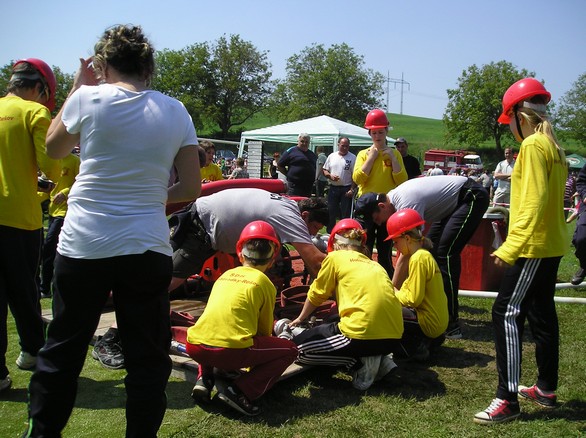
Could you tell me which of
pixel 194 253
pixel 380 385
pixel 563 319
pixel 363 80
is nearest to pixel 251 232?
pixel 194 253

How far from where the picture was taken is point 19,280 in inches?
142

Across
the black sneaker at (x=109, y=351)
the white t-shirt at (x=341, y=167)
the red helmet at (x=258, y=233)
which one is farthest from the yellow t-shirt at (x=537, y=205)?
the white t-shirt at (x=341, y=167)

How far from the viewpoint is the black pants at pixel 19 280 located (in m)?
3.53

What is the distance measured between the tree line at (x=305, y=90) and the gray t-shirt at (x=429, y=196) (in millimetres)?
50096

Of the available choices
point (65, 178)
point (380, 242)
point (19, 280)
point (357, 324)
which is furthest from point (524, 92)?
point (65, 178)

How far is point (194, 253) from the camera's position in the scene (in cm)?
460

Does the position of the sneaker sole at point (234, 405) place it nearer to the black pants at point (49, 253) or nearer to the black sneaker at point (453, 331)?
the black sneaker at point (453, 331)

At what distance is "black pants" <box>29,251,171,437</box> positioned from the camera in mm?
2354

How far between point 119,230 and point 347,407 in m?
2.01

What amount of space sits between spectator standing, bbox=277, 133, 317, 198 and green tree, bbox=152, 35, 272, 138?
148 ft

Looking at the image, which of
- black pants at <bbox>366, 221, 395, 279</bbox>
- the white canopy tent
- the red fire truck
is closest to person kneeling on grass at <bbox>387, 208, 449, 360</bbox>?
black pants at <bbox>366, 221, 395, 279</bbox>

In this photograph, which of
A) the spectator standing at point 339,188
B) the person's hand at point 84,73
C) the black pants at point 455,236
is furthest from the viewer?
the spectator standing at point 339,188

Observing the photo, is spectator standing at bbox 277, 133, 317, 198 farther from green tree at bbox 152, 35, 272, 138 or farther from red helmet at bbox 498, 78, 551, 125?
green tree at bbox 152, 35, 272, 138

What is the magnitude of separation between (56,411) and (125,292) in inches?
22.6
